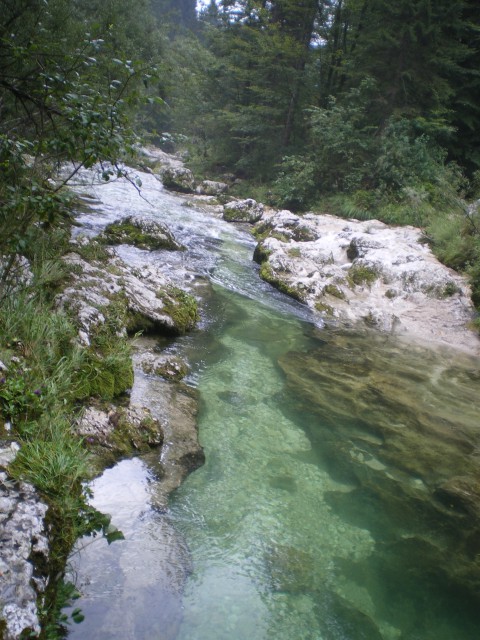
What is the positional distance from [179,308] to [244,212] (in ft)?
39.8

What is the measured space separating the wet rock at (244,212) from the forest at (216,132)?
6.45 feet

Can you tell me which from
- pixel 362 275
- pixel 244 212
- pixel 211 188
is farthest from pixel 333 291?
pixel 211 188

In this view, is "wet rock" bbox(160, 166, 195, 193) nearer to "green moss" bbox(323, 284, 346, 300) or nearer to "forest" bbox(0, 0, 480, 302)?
"forest" bbox(0, 0, 480, 302)

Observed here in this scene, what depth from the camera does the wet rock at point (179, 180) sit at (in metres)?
23.0

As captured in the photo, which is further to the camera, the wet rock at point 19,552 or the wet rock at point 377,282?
the wet rock at point 377,282

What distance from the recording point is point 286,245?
40.9 ft

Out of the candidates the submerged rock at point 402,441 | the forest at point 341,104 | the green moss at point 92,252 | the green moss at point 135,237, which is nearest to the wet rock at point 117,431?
the forest at point 341,104

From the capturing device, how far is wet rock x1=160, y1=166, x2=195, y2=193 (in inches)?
907

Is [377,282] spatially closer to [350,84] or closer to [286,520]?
[286,520]

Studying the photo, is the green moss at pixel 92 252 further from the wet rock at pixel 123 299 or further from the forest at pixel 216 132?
the forest at pixel 216 132

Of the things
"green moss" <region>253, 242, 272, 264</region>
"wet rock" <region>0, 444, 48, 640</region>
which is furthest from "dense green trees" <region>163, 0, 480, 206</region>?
"wet rock" <region>0, 444, 48, 640</region>

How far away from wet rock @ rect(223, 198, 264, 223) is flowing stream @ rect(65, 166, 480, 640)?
11736mm

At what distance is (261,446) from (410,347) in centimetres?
535

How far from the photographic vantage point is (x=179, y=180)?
2355 centimetres
